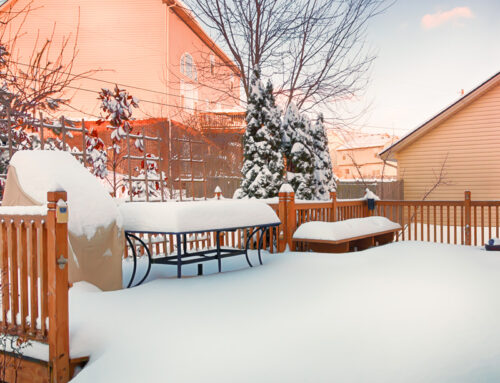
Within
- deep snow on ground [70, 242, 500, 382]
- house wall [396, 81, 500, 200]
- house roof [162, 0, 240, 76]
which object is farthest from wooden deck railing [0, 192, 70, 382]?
house wall [396, 81, 500, 200]

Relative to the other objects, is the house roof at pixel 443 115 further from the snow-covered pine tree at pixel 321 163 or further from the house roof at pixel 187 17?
the house roof at pixel 187 17

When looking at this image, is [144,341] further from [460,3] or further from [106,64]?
[106,64]

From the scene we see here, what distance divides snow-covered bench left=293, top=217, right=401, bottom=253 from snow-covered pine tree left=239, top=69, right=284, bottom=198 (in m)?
1.92

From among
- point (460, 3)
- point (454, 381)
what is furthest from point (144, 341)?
point (460, 3)

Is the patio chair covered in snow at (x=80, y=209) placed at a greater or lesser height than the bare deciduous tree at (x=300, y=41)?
lesser

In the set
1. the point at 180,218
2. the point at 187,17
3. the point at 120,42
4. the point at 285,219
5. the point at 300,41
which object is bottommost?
the point at 285,219

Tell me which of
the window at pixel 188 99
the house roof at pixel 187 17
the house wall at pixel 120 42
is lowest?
the window at pixel 188 99

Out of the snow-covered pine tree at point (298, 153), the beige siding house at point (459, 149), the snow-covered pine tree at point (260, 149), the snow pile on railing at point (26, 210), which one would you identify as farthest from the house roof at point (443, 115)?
the snow pile on railing at point (26, 210)

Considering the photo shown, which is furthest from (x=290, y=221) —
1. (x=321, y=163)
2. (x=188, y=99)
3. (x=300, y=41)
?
(x=188, y=99)

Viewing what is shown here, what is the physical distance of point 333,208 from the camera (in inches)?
339

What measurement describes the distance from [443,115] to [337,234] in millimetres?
9025

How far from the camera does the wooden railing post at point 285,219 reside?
290 inches

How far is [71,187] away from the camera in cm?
434

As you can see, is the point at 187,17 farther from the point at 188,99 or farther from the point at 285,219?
the point at 285,219
